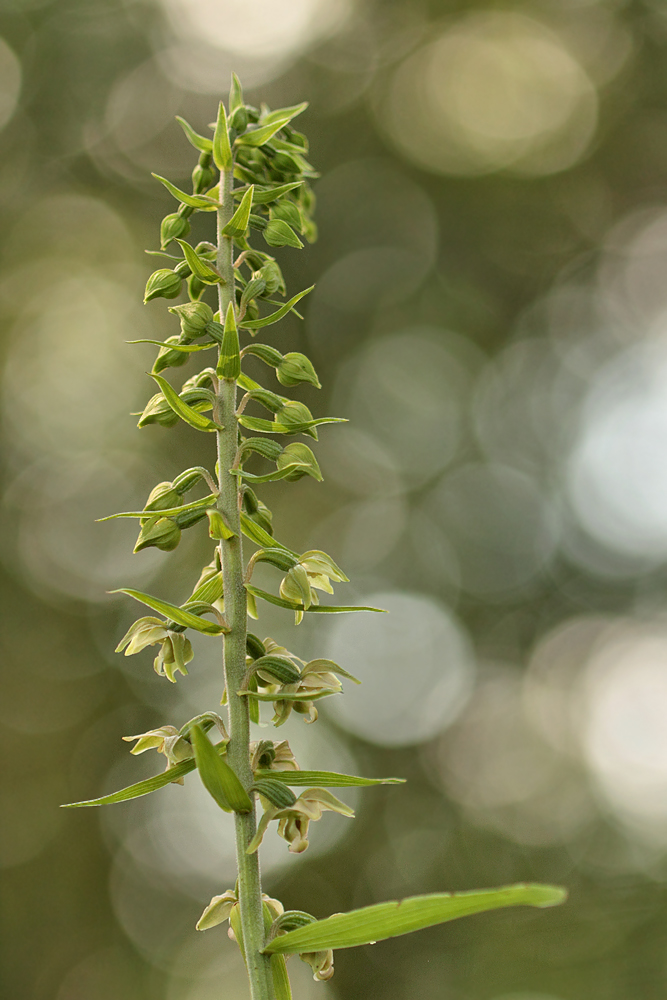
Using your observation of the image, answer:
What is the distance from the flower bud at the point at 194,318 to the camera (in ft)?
4.06

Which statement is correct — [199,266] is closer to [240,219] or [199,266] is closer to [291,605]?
[240,219]

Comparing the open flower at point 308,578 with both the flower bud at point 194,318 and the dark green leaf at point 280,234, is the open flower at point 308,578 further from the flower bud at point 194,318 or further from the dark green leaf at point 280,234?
the dark green leaf at point 280,234

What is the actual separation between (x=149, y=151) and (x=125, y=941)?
7909mm

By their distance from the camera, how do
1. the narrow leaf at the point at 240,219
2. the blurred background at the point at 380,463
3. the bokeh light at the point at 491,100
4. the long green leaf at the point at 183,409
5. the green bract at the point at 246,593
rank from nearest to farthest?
the green bract at the point at 246,593, the long green leaf at the point at 183,409, the narrow leaf at the point at 240,219, the blurred background at the point at 380,463, the bokeh light at the point at 491,100

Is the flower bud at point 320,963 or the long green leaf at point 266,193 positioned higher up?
the long green leaf at point 266,193

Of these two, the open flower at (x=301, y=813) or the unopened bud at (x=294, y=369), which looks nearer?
the open flower at (x=301, y=813)

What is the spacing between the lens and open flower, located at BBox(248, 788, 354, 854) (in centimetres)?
114

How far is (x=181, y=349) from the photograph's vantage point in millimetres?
1203

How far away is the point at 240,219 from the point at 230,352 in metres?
0.25

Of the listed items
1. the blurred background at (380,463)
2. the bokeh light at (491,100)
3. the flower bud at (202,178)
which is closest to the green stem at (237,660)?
the flower bud at (202,178)

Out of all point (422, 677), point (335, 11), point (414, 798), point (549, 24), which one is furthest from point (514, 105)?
point (414, 798)

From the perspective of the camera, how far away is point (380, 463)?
873 cm

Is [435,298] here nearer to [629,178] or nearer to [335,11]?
[629,178]

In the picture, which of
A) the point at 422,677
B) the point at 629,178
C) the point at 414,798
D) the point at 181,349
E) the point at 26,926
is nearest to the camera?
the point at 181,349
